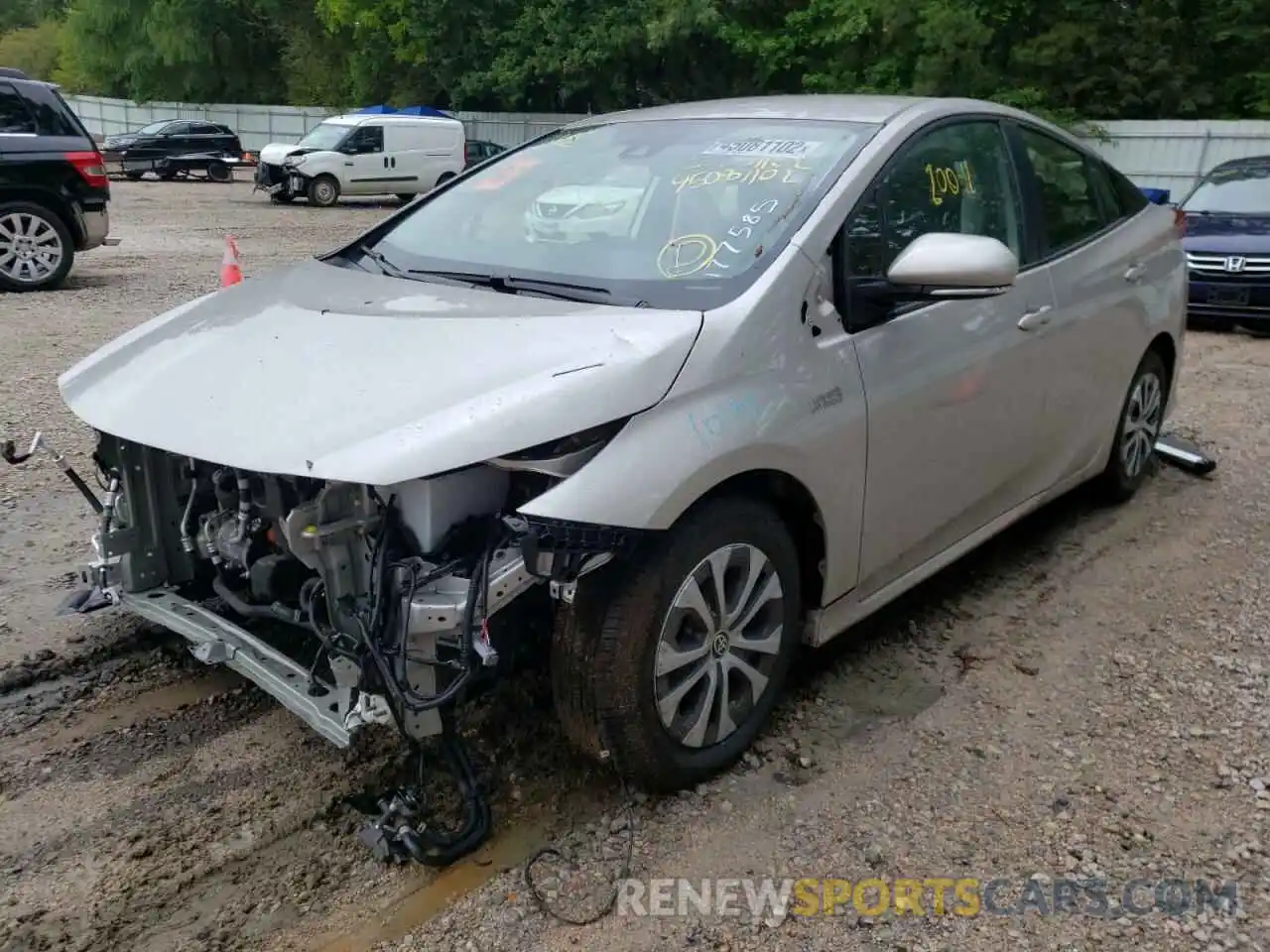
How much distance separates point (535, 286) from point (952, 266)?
1.15 meters

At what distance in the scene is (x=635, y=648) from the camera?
2.68 metres

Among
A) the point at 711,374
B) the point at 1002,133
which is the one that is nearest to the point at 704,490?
the point at 711,374

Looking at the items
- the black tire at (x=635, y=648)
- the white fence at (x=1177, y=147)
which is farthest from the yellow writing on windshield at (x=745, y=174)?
the white fence at (x=1177, y=147)

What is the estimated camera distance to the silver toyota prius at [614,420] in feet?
8.29

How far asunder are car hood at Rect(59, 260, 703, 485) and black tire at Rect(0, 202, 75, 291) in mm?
8112

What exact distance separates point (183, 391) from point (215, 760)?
1.03 metres

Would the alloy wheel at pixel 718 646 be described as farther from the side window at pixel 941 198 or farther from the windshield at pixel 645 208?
the side window at pixel 941 198

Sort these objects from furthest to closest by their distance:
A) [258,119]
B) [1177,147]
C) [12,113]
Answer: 1. [258,119]
2. [1177,147]
3. [12,113]

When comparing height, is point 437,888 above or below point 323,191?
below

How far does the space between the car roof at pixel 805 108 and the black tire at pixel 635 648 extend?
4.66 feet

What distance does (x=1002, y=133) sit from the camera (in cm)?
401

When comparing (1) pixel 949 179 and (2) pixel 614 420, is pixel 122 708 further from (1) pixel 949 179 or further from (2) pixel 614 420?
(1) pixel 949 179

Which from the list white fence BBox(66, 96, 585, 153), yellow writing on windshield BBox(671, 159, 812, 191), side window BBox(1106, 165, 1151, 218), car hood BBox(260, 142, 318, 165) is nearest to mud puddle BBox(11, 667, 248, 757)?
yellow writing on windshield BBox(671, 159, 812, 191)

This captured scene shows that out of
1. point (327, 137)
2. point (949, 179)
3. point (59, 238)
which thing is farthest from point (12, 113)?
point (327, 137)
